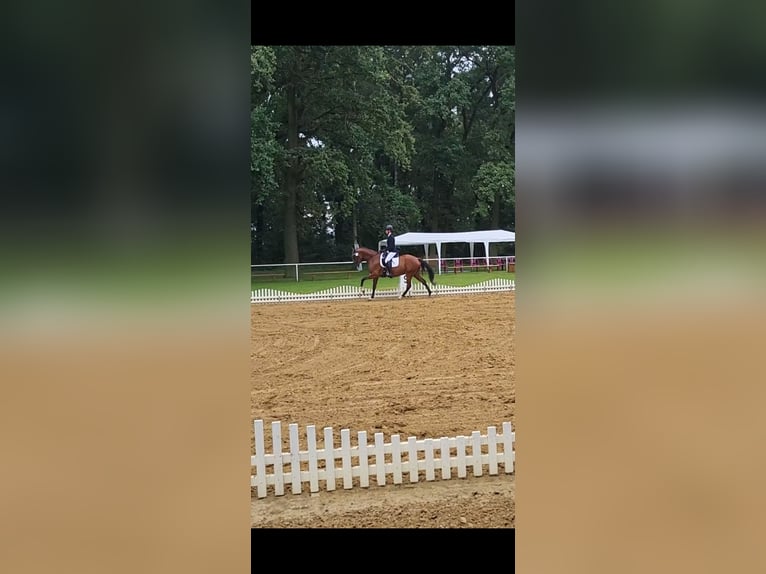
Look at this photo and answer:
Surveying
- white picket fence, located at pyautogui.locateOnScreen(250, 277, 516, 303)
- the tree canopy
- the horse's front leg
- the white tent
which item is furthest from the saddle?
the tree canopy

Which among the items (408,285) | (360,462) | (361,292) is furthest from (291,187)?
(360,462)

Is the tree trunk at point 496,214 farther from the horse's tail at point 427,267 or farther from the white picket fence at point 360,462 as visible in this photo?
the white picket fence at point 360,462

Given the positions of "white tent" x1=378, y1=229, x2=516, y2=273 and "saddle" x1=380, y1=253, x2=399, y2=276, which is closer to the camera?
"saddle" x1=380, y1=253, x2=399, y2=276

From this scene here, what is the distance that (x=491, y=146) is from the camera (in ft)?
55.4

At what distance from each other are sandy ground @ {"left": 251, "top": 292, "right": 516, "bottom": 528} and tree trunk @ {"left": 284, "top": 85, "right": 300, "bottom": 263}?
4717 millimetres

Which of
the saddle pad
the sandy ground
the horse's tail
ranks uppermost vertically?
the saddle pad

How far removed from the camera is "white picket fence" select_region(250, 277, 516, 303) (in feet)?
30.9

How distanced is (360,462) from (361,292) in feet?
22.8
